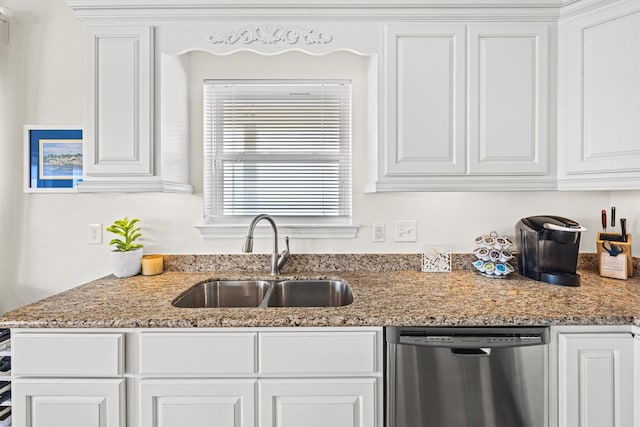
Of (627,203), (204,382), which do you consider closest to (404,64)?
(627,203)

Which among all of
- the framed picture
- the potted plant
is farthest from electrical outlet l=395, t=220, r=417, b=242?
the framed picture

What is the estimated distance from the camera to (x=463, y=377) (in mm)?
1236

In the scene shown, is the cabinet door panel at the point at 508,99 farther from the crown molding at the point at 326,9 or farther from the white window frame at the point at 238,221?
the white window frame at the point at 238,221

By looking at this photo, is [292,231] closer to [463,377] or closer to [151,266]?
[151,266]

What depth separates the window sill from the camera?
6.48ft


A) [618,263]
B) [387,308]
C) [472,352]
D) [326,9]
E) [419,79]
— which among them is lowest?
[472,352]

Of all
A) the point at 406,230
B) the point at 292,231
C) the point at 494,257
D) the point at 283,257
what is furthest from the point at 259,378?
the point at 494,257

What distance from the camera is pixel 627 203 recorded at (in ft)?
6.21

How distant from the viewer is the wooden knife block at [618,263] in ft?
5.77

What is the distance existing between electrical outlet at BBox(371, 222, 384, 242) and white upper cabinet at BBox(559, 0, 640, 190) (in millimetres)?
899

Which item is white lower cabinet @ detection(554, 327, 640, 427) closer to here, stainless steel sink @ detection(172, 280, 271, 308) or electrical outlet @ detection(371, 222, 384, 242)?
electrical outlet @ detection(371, 222, 384, 242)

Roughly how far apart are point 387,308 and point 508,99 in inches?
45.1

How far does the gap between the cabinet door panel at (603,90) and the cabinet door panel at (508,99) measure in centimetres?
11

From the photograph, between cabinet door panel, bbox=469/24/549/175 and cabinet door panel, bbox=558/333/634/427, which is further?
cabinet door panel, bbox=469/24/549/175
